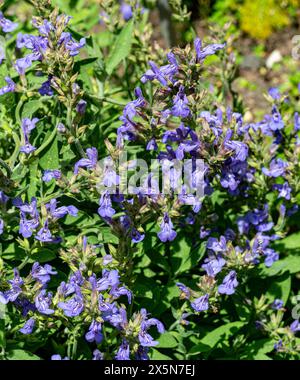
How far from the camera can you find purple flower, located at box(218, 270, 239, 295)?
2.54m

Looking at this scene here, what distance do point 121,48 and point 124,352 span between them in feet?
4.48

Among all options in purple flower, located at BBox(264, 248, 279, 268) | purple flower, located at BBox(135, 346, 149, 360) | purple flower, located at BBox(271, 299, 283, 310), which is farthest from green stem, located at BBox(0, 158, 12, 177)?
purple flower, located at BBox(271, 299, 283, 310)

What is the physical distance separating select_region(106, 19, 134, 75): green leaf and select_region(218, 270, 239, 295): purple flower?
108cm

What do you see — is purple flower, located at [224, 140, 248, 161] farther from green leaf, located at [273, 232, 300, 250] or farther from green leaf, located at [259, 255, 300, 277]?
green leaf, located at [273, 232, 300, 250]

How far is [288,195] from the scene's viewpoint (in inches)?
111

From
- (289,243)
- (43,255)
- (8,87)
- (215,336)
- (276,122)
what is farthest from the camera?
(289,243)

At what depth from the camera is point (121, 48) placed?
300cm

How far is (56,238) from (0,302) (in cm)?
30

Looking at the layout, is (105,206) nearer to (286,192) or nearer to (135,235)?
(135,235)

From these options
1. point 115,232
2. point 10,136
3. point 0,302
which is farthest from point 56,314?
point 10,136

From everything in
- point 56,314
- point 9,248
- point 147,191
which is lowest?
point 56,314

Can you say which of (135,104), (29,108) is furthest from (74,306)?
(29,108)

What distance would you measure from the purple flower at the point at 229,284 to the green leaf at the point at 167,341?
28 cm
